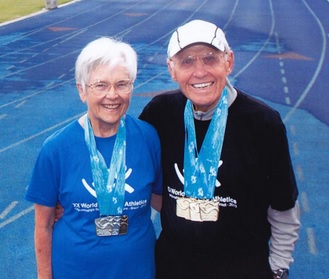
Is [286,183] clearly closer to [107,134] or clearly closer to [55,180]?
[107,134]

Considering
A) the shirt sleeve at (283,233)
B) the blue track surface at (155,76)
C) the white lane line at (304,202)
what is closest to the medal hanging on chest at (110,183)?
the shirt sleeve at (283,233)

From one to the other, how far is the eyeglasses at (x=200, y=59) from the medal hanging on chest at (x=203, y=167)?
0.16m

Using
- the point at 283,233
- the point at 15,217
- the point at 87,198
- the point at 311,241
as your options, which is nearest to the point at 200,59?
the point at 87,198

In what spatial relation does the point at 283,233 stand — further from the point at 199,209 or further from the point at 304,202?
the point at 304,202

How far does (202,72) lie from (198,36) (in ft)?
0.56

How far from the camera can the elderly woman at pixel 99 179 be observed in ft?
8.08

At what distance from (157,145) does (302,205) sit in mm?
4298

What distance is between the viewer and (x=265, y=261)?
2664 mm

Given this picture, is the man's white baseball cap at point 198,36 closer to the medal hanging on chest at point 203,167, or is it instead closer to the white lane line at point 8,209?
the medal hanging on chest at point 203,167

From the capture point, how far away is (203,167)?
98.5 inches

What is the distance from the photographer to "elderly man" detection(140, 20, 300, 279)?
7.98ft

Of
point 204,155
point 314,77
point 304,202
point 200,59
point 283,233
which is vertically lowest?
point 314,77

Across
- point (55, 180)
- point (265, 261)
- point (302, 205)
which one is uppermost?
point (55, 180)

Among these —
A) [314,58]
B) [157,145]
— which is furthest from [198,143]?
[314,58]
